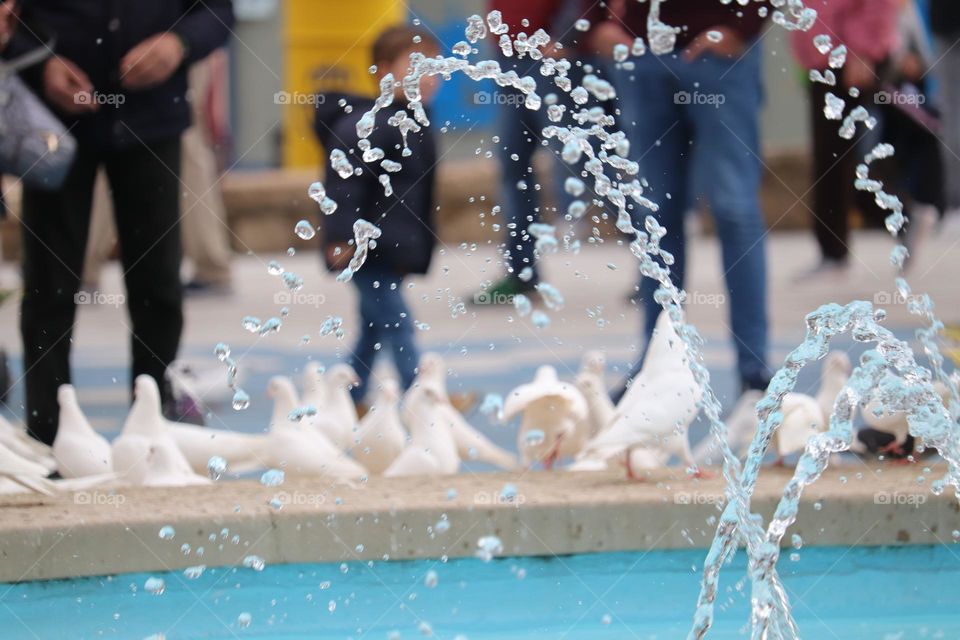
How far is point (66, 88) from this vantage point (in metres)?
3.89

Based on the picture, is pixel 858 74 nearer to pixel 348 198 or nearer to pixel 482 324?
pixel 482 324

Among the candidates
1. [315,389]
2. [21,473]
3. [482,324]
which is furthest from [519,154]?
[21,473]

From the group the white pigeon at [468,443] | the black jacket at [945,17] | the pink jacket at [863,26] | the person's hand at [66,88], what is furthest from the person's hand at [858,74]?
the person's hand at [66,88]

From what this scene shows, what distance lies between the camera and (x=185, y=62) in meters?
3.95

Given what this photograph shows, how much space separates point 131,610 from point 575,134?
130cm

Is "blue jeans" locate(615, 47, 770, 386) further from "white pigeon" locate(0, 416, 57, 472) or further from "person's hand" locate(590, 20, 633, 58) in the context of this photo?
"white pigeon" locate(0, 416, 57, 472)

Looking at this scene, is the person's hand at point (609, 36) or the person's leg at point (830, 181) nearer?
the person's hand at point (609, 36)

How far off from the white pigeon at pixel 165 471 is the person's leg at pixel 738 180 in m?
1.48

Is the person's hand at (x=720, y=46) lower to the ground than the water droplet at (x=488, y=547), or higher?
higher

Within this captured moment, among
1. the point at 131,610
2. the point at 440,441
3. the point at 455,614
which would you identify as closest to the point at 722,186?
the point at 440,441

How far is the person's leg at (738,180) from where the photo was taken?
156 inches

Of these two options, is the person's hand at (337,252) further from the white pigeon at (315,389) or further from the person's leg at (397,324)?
the white pigeon at (315,389)

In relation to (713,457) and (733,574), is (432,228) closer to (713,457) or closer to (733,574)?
(713,457)

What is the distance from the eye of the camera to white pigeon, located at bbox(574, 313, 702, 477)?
3203 mm
